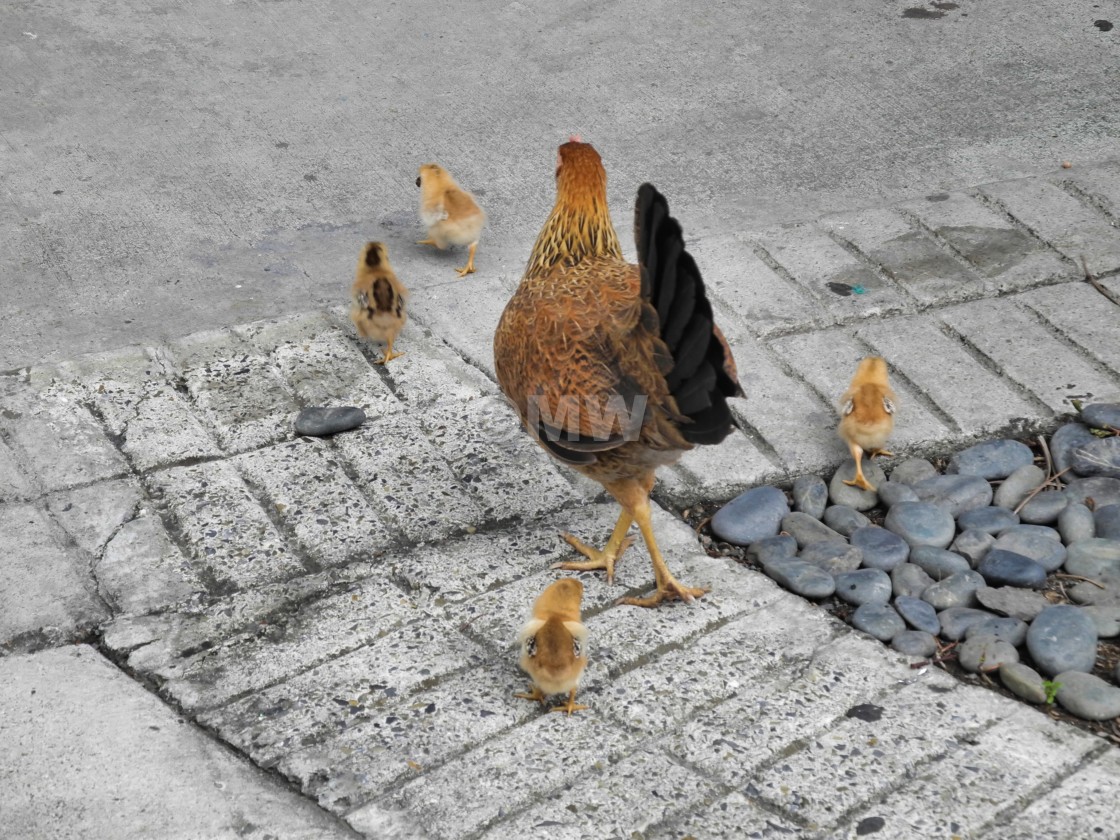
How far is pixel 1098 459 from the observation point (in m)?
4.44

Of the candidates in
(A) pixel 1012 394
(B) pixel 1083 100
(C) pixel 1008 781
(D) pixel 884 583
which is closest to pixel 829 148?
(B) pixel 1083 100

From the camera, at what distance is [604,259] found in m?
4.16

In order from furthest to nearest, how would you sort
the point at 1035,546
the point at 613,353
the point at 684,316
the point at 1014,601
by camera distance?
the point at 1035,546 < the point at 1014,601 < the point at 613,353 < the point at 684,316

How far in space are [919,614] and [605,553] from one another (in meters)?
0.98

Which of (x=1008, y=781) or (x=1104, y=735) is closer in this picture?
(x=1008, y=781)

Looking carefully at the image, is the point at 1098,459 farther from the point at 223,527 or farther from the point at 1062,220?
the point at 223,527

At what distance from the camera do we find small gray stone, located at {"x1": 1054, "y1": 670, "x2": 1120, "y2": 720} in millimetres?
3447

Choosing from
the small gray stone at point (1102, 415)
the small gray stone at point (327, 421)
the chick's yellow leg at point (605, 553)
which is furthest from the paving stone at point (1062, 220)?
the small gray stone at point (327, 421)

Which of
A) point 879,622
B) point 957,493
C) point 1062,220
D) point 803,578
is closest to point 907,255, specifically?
point 1062,220

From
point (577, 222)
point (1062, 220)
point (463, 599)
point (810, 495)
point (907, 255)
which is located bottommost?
point (463, 599)

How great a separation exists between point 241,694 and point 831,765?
5.16 ft

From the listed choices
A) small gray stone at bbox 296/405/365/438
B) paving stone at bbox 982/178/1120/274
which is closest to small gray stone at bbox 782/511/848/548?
small gray stone at bbox 296/405/365/438

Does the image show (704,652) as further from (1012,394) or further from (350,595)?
(1012,394)

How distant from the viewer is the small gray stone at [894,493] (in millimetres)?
4324
